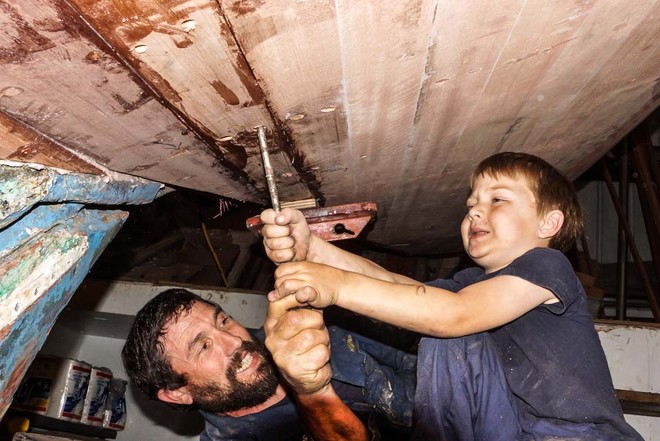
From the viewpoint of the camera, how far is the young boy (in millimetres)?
1486

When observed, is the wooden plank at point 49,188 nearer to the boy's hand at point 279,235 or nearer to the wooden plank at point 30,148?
the wooden plank at point 30,148

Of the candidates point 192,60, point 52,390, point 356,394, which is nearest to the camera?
point 192,60

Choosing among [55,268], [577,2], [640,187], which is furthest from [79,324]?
[640,187]

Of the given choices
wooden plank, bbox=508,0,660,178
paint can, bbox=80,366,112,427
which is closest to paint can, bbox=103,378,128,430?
paint can, bbox=80,366,112,427

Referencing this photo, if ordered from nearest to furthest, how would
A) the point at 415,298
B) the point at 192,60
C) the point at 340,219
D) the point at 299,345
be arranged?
1. the point at 192,60
2. the point at 299,345
3. the point at 415,298
4. the point at 340,219

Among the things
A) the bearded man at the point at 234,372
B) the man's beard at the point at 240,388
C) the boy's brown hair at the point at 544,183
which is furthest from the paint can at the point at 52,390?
the boy's brown hair at the point at 544,183

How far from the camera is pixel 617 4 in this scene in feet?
4.15

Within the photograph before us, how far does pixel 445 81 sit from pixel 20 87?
38.6 inches

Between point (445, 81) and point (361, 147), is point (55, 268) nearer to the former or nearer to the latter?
point (361, 147)

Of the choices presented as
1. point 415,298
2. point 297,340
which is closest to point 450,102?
point 415,298

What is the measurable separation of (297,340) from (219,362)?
1.12 meters

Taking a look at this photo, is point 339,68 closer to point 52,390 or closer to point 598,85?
point 598,85

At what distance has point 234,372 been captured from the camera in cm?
236

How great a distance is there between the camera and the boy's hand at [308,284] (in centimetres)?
130
